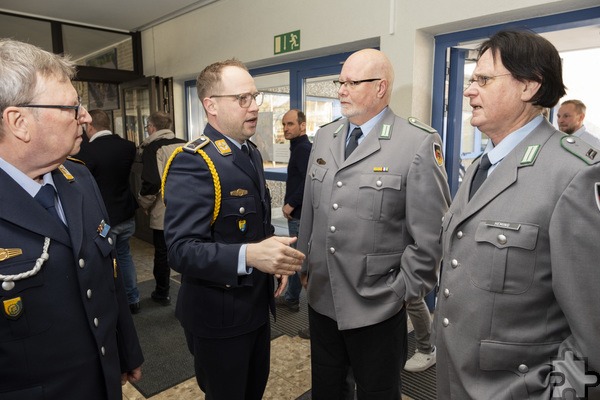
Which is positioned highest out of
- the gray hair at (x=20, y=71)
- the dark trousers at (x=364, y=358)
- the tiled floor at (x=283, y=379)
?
the gray hair at (x=20, y=71)

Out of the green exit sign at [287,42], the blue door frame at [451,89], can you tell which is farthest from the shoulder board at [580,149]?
the green exit sign at [287,42]

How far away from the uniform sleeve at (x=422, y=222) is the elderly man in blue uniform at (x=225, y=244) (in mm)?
487

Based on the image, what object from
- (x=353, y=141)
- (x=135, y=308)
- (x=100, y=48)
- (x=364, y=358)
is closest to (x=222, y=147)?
(x=353, y=141)

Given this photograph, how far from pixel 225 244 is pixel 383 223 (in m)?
0.64

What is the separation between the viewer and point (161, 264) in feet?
11.7

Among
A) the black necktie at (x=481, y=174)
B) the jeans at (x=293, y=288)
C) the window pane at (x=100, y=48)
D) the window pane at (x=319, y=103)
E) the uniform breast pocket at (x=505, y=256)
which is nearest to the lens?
the uniform breast pocket at (x=505, y=256)

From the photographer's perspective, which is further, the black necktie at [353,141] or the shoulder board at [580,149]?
the black necktie at [353,141]

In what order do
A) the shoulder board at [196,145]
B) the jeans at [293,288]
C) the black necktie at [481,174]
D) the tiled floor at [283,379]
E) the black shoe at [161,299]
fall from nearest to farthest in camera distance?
the black necktie at [481,174] → the shoulder board at [196,145] → the tiled floor at [283,379] → the jeans at [293,288] → the black shoe at [161,299]

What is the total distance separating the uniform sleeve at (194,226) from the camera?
1289mm

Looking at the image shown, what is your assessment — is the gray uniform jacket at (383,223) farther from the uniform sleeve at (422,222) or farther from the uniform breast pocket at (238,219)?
the uniform breast pocket at (238,219)

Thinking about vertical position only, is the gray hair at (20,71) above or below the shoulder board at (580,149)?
above

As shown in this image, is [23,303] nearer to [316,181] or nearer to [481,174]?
[316,181]

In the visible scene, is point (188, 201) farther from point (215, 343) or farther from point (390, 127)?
point (390, 127)

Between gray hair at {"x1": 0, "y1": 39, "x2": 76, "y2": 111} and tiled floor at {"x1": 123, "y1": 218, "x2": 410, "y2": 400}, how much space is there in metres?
1.93
